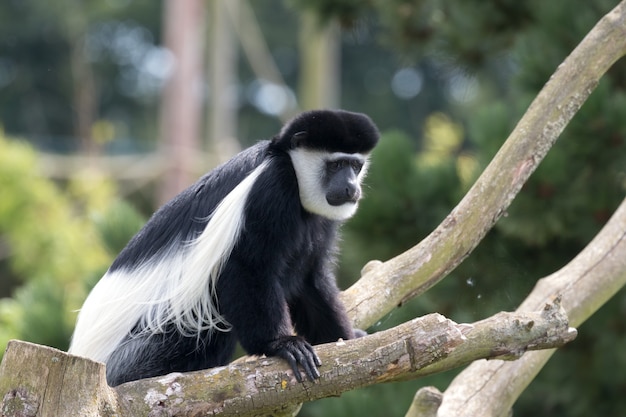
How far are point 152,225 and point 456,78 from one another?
9.07 feet

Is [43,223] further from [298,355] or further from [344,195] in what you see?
[298,355]

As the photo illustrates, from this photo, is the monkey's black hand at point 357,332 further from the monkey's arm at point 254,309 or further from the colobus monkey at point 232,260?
the monkey's arm at point 254,309

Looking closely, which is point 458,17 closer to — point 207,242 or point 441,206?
Result: point 441,206

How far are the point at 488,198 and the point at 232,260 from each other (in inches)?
27.2

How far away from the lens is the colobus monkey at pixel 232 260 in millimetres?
2184

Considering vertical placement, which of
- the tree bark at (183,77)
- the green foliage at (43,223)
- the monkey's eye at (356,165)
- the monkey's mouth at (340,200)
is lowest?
the green foliage at (43,223)

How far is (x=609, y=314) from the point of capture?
3.79 meters

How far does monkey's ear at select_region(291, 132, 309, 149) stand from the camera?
2346 mm

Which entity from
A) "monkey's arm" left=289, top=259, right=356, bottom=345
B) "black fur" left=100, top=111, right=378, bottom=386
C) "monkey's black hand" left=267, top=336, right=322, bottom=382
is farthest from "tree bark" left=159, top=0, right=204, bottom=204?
"monkey's black hand" left=267, top=336, right=322, bottom=382

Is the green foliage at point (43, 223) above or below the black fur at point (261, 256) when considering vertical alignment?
below

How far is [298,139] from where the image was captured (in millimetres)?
2350

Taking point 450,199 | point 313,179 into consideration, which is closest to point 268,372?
point 313,179

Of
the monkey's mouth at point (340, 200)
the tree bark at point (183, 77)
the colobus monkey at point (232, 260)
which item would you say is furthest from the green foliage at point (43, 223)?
the monkey's mouth at point (340, 200)

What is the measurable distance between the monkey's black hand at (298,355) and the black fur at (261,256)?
16 millimetres
